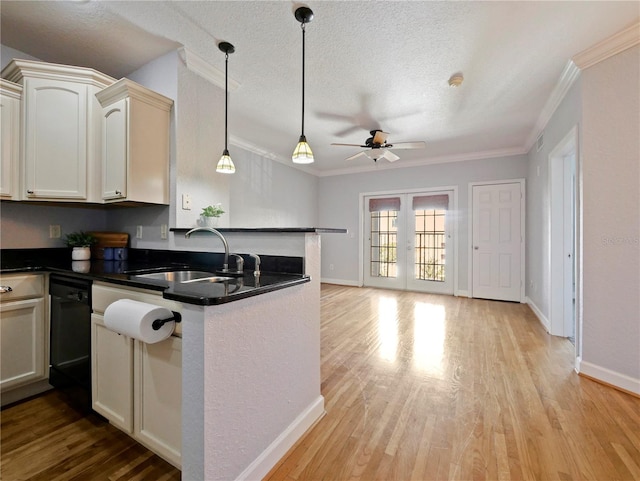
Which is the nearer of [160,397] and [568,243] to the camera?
[160,397]

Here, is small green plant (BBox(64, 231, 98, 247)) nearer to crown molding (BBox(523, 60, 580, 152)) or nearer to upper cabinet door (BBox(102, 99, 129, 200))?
upper cabinet door (BBox(102, 99, 129, 200))

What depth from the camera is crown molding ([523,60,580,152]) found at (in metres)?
2.43

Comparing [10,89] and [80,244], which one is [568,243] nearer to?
[80,244]

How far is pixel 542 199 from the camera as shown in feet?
11.9

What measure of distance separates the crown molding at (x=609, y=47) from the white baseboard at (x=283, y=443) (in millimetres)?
3261

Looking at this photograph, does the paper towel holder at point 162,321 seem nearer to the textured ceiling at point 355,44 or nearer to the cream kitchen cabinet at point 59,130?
the cream kitchen cabinet at point 59,130

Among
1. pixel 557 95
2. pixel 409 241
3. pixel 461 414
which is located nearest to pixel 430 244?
pixel 409 241

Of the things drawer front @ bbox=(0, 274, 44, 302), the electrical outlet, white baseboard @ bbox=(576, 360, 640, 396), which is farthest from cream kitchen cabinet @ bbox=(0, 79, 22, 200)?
white baseboard @ bbox=(576, 360, 640, 396)

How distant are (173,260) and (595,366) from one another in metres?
3.43

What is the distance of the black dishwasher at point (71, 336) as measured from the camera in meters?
1.66

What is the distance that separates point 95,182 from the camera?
2186 mm

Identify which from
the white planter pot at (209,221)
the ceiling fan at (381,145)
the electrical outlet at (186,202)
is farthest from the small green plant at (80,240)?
the ceiling fan at (381,145)

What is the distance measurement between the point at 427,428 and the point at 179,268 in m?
1.92

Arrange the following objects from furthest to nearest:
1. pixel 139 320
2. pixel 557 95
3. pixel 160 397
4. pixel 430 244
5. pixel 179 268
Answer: pixel 430 244
pixel 557 95
pixel 179 268
pixel 160 397
pixel 139 320
